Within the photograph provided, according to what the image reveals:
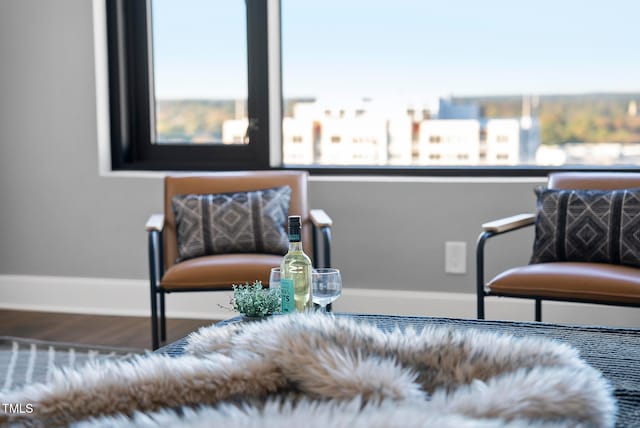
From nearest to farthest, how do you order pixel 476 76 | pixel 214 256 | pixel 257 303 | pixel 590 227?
pixel 257 303
pixel 590 227
pixel 214 256
pixel 476 76

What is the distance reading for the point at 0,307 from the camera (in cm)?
417

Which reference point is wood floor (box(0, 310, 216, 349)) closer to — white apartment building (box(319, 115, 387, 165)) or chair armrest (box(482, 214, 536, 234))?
white apartment building (box(319, 115, 387, 165))

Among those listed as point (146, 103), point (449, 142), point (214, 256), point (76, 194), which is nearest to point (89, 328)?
point (76, 194)

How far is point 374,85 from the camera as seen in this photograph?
389 centimetres

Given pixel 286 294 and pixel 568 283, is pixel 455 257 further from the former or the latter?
pixel 286 294

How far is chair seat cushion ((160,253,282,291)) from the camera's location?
2.97 meters

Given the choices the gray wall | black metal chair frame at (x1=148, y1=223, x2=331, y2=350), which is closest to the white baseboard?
the gray wall

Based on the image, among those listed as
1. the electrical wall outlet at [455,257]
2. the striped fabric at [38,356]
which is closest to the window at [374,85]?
the electrical wall outlet at [455,257]

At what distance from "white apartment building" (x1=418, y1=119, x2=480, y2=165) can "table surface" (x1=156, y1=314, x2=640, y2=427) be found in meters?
2.15

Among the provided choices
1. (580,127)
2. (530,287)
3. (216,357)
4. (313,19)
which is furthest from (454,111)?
(216,357)

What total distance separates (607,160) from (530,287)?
125 cm

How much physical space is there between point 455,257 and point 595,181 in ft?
2.46

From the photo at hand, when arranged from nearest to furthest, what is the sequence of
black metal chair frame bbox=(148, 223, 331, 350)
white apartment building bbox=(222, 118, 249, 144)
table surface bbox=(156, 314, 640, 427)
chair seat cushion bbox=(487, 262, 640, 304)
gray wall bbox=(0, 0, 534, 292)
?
table surface bbox=(156, 314, 640, 427) < chair seat cushion bbox=(487, 262, 640, 304) < black metal chair frame bbox=(148, 223, 331, 350) < gray wall bbox=(0, 0, 534, 292) < white apartment building bbox=(222, 118, 249, 144)

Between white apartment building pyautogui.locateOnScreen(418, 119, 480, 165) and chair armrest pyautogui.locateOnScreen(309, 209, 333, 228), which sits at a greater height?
white apartment building pyautogui.locateOnScreen(418, 119, 480, 165)
